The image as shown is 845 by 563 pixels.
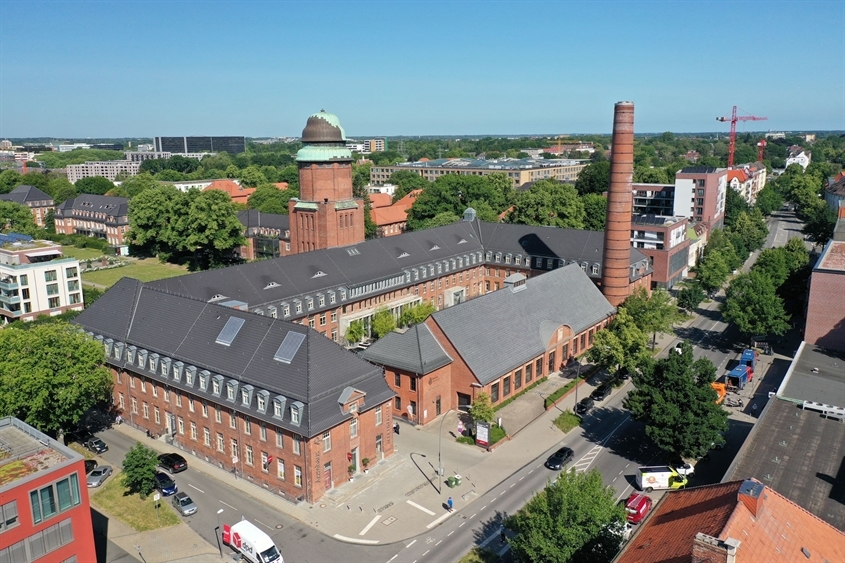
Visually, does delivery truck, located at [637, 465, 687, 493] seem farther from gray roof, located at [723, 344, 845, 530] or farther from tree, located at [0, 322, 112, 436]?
tree, located at [0, 322, 112, 436]

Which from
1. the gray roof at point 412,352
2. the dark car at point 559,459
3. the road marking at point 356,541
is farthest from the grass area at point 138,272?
the dark car at point 559,459

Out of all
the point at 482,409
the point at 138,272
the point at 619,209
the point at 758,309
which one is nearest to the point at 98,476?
the point at 482,409

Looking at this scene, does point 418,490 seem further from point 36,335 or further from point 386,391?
point 36,335

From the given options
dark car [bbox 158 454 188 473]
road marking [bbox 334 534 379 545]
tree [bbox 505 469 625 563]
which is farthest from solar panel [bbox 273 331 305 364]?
tree [bbox 505 469 625 563]

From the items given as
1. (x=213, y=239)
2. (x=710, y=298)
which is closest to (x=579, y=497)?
(x=710, y=298)

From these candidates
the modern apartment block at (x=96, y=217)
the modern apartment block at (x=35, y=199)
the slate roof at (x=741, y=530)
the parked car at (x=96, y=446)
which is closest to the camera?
the slate roof at (x=741, y=530)

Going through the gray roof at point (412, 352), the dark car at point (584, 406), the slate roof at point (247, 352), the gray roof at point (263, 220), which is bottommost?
the dark car at point (584, 406)

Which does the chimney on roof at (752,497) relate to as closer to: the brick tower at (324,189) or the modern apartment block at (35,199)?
the brick tower at (324,189)
